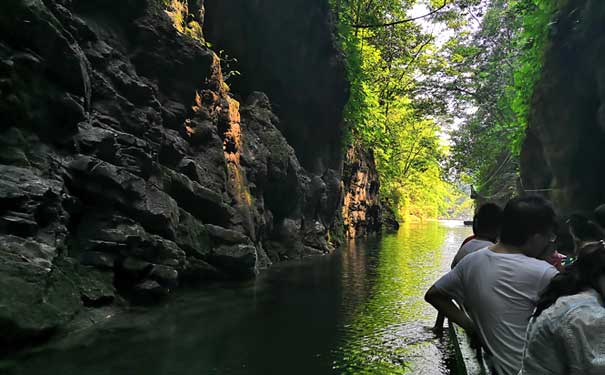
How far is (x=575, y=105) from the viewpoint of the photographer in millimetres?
12297

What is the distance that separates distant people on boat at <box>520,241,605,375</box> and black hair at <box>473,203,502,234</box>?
3.43 meters

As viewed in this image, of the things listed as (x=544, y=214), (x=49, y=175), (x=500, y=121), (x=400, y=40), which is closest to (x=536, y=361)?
(x=544, y=214)

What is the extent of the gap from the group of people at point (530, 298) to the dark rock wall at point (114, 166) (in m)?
6.13

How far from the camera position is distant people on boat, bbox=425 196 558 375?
278 centimetres

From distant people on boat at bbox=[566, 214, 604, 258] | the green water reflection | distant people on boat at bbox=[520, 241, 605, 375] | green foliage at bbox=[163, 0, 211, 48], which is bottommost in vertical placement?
the green water reflection

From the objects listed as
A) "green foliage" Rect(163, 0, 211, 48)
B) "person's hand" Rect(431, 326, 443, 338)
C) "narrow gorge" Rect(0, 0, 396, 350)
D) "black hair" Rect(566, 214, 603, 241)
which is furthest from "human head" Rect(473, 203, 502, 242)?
"green foliage" Rect(163, 0, 211, 48)

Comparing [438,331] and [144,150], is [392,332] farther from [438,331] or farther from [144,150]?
[144,150]

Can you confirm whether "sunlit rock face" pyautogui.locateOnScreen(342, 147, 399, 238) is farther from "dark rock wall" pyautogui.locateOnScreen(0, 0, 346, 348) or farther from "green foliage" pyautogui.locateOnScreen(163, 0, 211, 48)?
"green foliage" pyautogui.locateOnScreen(163, 0, 211, 48)

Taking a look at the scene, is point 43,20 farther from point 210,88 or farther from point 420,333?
point 420,333

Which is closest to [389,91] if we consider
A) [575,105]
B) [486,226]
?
[575,105]

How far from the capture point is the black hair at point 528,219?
2.89 m

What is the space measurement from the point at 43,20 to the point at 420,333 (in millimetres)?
9347

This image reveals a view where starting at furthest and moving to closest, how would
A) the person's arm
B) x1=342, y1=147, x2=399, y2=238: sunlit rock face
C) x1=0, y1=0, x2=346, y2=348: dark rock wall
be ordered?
x1=342, y1=147, x2=399, y2=238: sunlit rock face < x1=0, y1=0, x2=346, y2=348: dark rock wall < the person's arm

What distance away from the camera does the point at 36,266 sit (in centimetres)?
713
